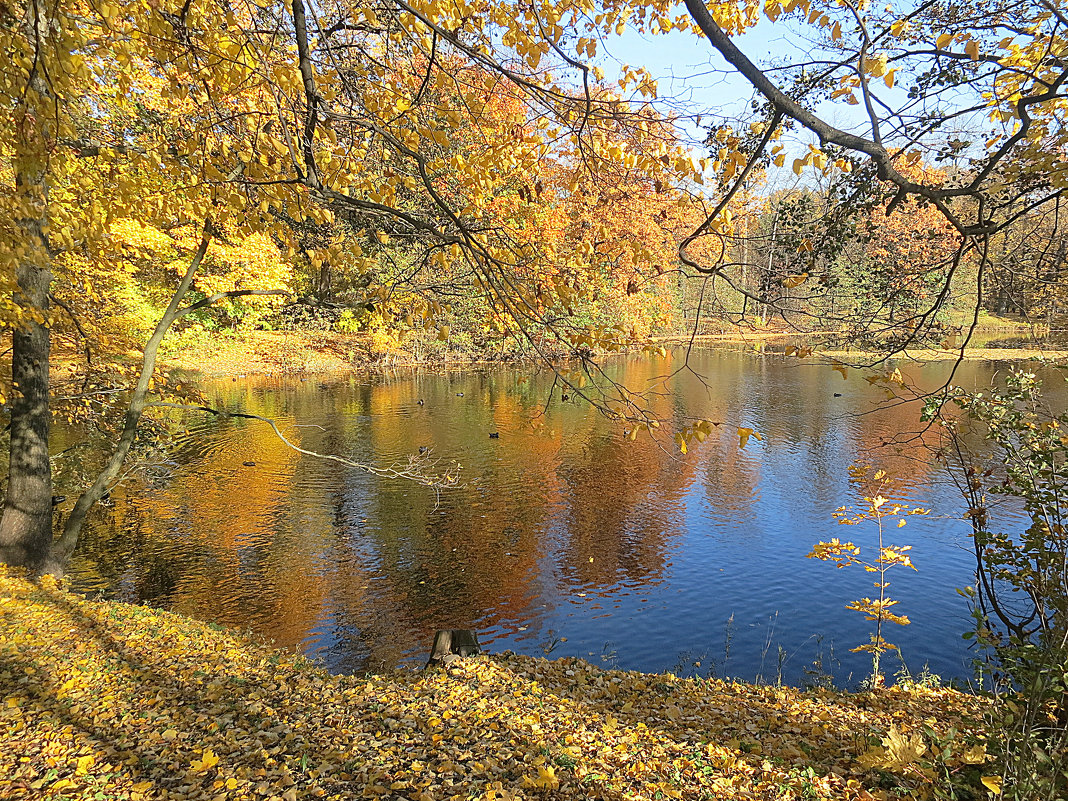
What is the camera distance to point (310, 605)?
9680 millimetres

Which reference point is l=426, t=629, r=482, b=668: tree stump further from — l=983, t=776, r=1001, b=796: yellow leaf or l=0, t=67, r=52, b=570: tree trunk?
l=0, t=67, r=52, b=570: tree trunk

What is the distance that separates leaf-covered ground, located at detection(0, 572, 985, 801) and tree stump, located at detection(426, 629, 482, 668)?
466mm

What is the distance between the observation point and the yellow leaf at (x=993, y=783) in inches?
112

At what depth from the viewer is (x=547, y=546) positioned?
39.5 ft

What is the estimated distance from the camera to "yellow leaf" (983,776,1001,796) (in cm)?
285

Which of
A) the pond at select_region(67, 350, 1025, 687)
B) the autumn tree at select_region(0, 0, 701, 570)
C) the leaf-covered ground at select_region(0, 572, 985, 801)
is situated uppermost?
the autumn tree at select_region(0, 0, 701, 570)

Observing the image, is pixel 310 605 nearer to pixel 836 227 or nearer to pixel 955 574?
pixel 836 227

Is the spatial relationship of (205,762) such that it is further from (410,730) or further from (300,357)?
(300,357)

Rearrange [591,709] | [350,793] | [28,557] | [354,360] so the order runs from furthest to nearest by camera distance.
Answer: [354,360] → [28,557] → [591,709] → [350,793]

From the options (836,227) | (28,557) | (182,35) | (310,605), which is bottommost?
(310,605)

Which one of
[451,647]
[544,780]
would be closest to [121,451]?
[451,647]

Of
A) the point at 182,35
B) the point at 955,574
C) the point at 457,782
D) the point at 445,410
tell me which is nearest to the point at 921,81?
the point at 182,35

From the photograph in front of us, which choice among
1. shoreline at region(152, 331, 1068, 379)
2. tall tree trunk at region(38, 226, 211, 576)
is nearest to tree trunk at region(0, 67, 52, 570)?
tall tree trunk at region(38, 226, 211, 576)

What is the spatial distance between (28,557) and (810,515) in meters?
13.8
